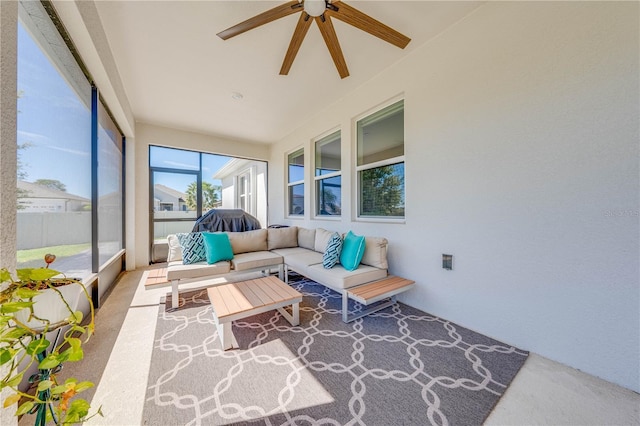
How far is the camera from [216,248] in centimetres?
314

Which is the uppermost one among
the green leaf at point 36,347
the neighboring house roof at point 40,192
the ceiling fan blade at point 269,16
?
the ceiling fan blade at point 269,16

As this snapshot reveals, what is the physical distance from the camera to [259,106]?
3816mm

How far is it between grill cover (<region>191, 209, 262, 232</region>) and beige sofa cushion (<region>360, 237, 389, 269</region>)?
94.1 inches

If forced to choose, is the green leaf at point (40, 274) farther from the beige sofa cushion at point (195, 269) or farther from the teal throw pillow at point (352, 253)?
the teal throw pillow at point (352, 253)

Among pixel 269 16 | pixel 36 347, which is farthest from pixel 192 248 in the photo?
pixel 269 16

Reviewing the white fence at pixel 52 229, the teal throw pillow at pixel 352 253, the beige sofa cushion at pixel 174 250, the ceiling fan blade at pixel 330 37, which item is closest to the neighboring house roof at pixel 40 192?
the white fence at pixel 52 229

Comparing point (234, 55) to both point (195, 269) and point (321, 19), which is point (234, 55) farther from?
point (195, 269)

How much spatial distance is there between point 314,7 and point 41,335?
2316 millimetres

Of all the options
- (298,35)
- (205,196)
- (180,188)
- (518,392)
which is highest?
(298,35)

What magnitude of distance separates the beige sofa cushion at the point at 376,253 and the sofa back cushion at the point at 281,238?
1.72 metres

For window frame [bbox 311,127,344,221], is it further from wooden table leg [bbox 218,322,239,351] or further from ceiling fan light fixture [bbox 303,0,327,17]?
wooden table leg [bbox 218,322,239,351]

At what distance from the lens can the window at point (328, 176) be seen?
3.94 meters

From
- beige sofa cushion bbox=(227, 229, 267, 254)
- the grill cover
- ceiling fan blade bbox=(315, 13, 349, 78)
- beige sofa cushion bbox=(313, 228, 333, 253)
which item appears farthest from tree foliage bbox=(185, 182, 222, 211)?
ceiling fan blade bbox=(315, 13, 349, 78)

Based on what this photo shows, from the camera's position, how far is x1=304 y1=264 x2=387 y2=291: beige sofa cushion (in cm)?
246
